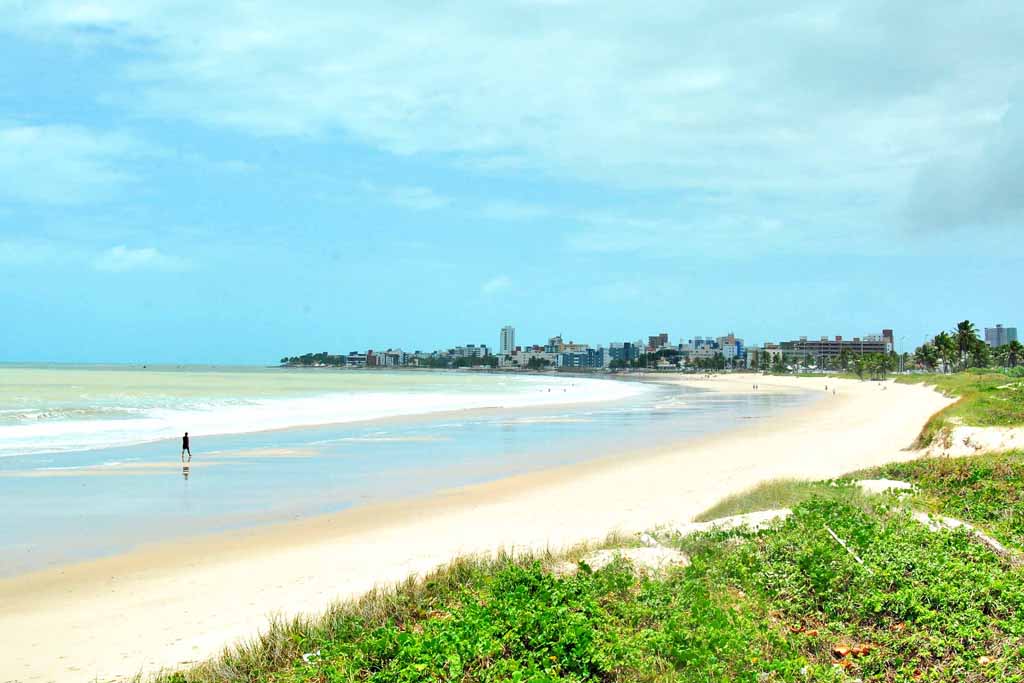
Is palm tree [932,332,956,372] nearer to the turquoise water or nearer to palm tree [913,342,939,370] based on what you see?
palm tree [913,342,939,370]

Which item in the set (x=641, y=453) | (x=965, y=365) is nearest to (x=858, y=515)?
(x=641, y=453)

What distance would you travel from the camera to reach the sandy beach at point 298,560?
8.10 metres

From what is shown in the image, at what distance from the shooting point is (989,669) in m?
6.18

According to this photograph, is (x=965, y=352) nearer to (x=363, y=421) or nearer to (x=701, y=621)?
(x=363, y=421)

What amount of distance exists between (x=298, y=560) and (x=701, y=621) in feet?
22.6

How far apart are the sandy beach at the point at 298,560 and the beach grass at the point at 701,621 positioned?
1605 millimetres

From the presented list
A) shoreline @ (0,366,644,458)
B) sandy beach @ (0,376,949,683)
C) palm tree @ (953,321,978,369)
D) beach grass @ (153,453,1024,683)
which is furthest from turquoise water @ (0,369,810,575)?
palm tree @ (953,321,978,369)

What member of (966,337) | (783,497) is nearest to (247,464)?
(783,497)

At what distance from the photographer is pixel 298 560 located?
1173 centimetres

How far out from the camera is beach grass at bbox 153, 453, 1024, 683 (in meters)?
6.11

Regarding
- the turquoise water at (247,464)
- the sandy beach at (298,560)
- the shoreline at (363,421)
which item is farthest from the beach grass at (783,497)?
the shoreline at (363,421)

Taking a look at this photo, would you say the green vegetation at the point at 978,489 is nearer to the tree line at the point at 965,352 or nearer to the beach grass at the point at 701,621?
the beach grass at the point at 701,621

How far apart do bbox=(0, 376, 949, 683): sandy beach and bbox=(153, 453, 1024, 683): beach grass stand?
1605mm

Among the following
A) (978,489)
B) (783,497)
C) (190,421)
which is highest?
(978,489)
